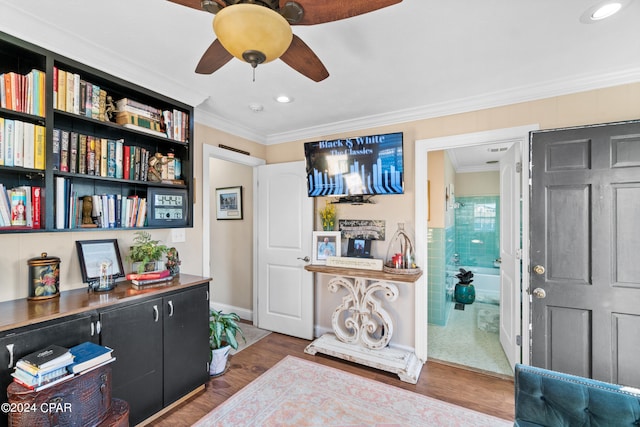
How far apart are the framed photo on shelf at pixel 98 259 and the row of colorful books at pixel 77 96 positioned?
2.81ft

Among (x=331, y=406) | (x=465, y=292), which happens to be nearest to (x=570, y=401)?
(x=331, y=406)

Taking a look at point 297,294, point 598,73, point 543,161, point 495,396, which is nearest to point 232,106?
point 297,294

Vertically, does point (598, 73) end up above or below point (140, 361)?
above

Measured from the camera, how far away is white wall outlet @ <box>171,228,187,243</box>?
259cm

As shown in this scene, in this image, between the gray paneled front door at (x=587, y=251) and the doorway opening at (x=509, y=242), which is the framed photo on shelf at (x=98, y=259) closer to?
the doorway opening at (x=509, y=242)

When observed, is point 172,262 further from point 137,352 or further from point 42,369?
point 42,369

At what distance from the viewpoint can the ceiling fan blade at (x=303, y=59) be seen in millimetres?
A: 1267

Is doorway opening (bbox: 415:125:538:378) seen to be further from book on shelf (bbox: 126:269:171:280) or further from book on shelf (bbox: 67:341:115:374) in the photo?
book on shelf (bbox: 67:341:115:374)

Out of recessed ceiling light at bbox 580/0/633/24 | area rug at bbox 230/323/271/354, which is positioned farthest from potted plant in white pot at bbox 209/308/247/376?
recessed ceiling light at bbox 580/0/633/24

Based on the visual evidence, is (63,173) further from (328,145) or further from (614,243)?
(614,243)

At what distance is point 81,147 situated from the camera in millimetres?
1861

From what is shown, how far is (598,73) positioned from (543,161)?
0.72m

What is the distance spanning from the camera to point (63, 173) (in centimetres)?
173

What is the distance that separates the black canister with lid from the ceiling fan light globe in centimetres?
171
